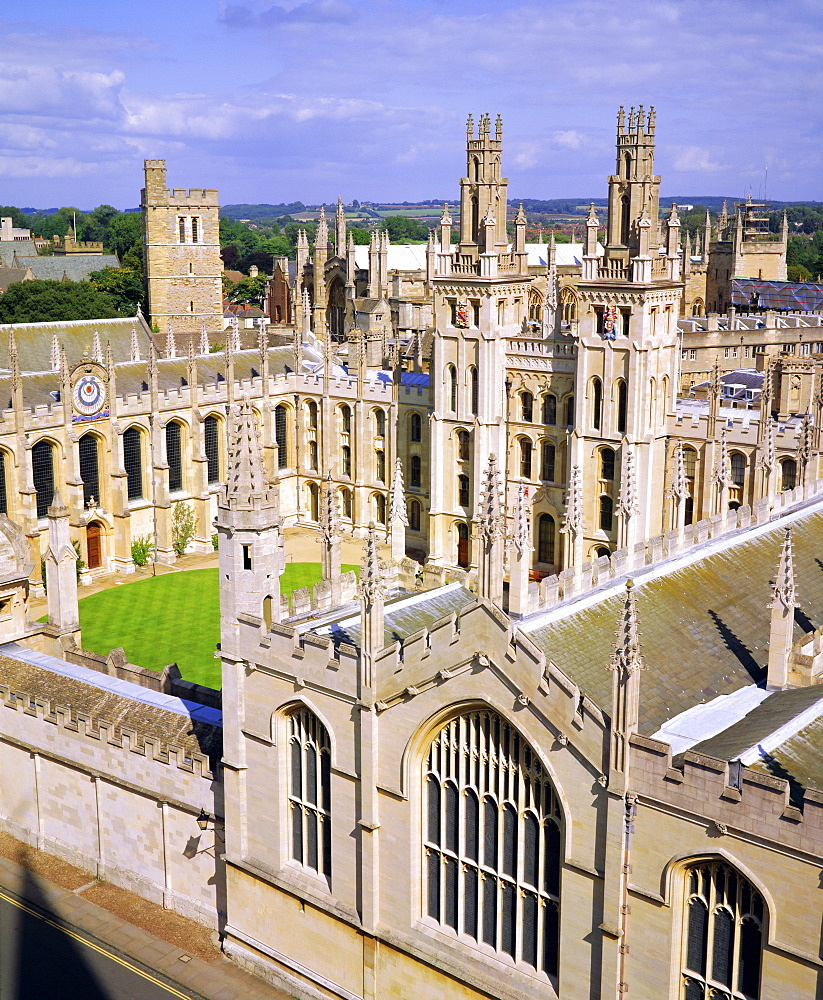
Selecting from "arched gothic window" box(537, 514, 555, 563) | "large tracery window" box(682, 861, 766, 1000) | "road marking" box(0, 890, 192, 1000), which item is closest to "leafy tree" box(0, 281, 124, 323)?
"arched gothic window" box(537, 514, 555, 563)

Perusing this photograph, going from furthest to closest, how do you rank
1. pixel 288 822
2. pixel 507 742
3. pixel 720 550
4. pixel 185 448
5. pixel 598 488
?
pixel 185 448 < pixel 598 488 < pixel 720 550 < pixel 288 822 < pixel 507 742

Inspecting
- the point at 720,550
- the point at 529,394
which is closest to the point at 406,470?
the point at 529,394

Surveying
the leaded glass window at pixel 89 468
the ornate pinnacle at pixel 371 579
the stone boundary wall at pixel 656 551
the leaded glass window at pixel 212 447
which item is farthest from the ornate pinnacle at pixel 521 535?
the leaded glass window at pixel 212 447

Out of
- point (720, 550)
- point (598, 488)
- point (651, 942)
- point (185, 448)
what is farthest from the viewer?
point (185, 448)

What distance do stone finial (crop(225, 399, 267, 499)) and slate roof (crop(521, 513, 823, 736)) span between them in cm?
619

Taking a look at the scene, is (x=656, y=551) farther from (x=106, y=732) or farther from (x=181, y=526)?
(x=181, y=526)

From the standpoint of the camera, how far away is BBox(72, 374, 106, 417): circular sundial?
50.2 metres

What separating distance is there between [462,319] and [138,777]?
99.1 feet

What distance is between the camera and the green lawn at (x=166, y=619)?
42.0m

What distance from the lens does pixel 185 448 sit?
55844 millimetres

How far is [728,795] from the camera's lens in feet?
54.4

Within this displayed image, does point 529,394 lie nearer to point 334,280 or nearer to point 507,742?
point 507,742

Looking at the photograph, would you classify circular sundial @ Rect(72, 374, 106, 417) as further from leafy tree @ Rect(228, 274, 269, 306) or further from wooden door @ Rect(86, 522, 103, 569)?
leafy tree @ Rect(228, 274, 269, 306)

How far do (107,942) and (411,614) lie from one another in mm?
9735
